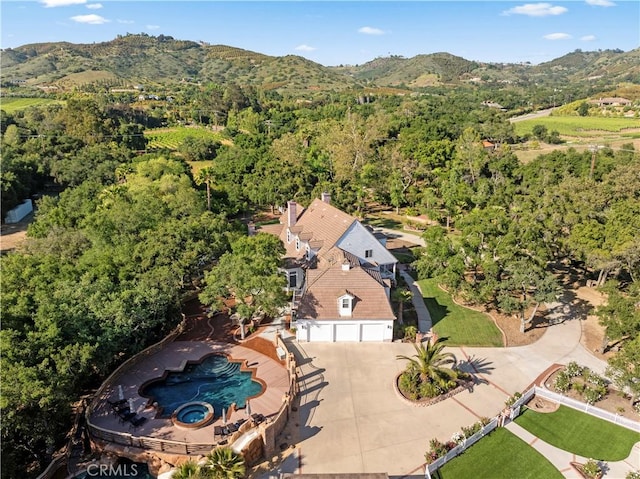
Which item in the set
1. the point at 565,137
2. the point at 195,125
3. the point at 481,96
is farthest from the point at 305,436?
the point at 481,96

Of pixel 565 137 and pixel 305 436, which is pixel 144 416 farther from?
pixel 565 137

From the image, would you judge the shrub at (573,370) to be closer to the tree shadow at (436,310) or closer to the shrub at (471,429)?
the shrub at (471,429)

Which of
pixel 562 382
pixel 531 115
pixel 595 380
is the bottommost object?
pixel 562 382

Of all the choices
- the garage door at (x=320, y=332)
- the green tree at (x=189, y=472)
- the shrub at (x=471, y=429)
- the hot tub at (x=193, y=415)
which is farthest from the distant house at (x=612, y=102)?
the green tree at (x=189, y=472)

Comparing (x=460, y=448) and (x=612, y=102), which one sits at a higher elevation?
(x=612, y=102)

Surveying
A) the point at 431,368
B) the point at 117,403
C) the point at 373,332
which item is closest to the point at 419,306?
the point at 373,332

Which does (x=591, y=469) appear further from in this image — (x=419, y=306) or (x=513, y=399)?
(x=419, y=306)
